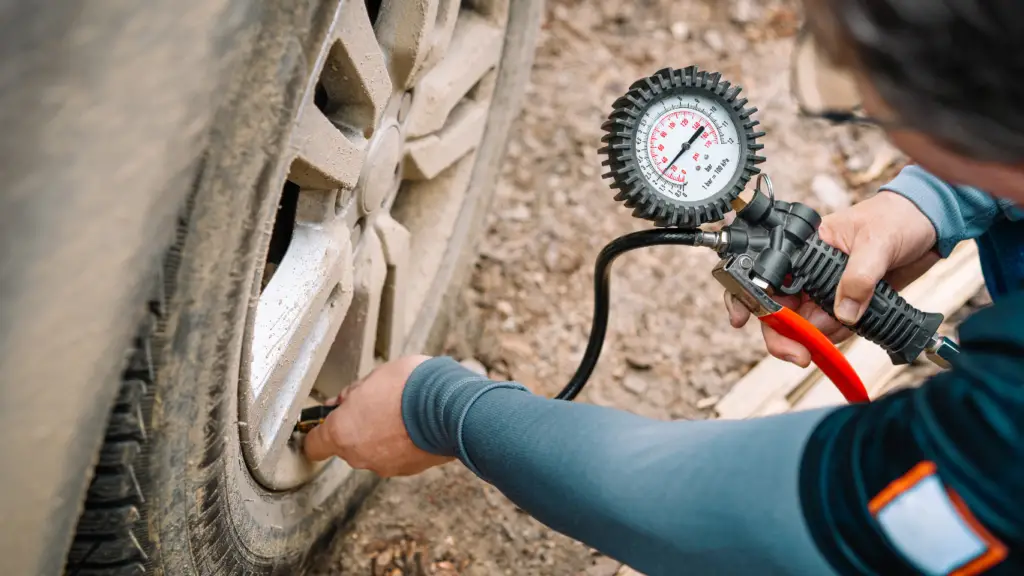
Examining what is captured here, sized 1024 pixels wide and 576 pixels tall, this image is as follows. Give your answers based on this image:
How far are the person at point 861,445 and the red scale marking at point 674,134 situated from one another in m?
0.30

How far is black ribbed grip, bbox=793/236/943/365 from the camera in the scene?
107cm

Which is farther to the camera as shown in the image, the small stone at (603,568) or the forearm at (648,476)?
the small stone at (603,568)

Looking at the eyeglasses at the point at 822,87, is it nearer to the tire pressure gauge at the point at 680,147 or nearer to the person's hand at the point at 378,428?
the tire pressure gauge at the point at 680,147

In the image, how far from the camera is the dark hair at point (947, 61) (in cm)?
55

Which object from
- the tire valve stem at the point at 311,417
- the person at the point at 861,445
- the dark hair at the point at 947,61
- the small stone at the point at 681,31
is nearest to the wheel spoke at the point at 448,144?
the tire valve stem at the point at 311,417

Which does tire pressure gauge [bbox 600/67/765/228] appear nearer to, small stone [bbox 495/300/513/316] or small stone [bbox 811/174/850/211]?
small stone [bbox 495/300/513/316]

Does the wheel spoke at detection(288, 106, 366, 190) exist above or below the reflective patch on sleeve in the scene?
below

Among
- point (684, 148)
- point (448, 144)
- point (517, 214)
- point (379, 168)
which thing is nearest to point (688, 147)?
point (684, 148)

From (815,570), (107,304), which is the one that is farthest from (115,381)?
(815,570)

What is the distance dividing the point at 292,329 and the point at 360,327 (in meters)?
0.29

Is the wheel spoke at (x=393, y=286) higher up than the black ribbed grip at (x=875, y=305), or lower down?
lower down

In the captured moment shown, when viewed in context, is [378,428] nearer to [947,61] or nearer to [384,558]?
[384,558]

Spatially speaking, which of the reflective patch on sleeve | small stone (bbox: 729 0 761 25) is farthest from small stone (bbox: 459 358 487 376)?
small stone (bbox: 729 0 761 25)

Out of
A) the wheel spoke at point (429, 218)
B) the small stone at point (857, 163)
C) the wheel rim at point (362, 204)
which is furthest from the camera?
the small stone at point (857, 163)
